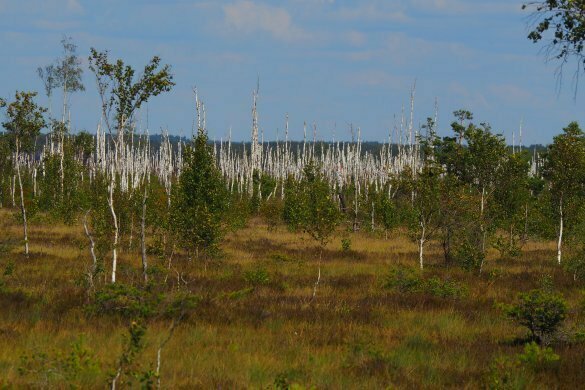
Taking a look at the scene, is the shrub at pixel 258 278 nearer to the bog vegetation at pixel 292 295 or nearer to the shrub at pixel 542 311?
the bog vegetation at pixel 292 295

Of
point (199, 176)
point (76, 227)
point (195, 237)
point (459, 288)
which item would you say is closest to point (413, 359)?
point (459, 288)

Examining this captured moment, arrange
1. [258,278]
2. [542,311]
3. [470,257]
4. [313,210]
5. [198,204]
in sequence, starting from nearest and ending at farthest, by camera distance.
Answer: [542,311], [258,278], [313,210], [470,257], [198,204]

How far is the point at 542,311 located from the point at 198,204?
53.8 feet

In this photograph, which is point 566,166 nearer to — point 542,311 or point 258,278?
point 258,278

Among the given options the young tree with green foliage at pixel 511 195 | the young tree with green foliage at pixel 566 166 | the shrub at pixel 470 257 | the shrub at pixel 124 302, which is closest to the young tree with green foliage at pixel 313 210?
the shrub at pixel 124 302

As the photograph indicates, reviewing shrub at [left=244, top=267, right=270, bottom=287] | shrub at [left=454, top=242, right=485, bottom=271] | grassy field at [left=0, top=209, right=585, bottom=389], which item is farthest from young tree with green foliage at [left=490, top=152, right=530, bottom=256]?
shrub at [left=244, top=267, right=270, bottom=287]

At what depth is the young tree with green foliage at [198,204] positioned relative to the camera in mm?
23672

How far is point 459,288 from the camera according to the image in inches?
682

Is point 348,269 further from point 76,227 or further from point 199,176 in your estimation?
point 76,227

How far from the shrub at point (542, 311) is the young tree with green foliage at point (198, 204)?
1454cm

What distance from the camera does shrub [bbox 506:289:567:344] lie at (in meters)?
10.7

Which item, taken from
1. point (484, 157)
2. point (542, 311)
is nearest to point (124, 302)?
point (542, 311)

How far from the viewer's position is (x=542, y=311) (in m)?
10.8

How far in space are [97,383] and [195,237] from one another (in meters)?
16.0
